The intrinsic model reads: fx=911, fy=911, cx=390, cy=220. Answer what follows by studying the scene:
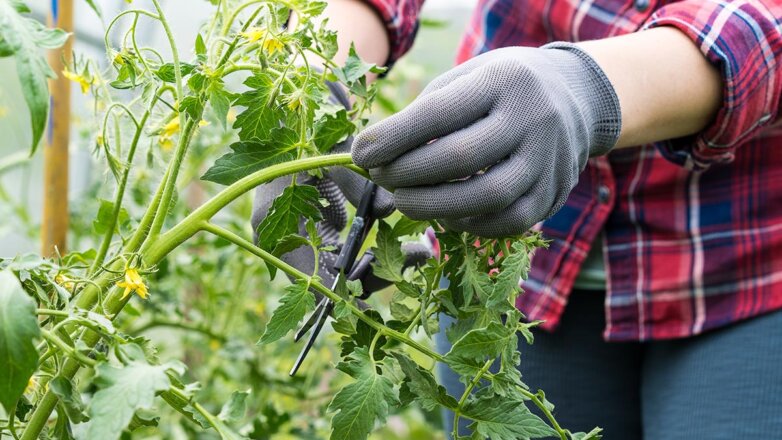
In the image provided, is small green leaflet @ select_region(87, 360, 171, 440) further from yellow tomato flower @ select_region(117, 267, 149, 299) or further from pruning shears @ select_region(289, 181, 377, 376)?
pruning shears @ select_region(289, 181, 377, 376)

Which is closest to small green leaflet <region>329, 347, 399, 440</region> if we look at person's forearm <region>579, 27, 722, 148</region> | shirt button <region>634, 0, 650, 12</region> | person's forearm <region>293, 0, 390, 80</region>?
person's forearm <region>579, 27, 722, 148</region>

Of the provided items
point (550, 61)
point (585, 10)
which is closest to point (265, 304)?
point (585, 10)

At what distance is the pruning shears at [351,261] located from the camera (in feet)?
2.41

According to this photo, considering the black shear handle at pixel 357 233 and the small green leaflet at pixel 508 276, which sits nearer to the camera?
the small green leaflet at pixel 508 276

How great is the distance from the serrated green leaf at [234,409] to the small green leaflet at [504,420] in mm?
168

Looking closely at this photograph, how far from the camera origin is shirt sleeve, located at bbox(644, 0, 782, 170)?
0.84 meters

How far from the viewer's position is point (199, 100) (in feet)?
2.09

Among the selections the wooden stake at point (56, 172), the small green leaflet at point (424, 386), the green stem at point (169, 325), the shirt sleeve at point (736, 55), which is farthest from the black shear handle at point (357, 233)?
the green stem at point (169, 325)

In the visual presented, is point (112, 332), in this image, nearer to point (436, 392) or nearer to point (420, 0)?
point (436, 392)

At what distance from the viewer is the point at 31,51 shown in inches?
18.7

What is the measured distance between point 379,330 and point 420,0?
581 mm

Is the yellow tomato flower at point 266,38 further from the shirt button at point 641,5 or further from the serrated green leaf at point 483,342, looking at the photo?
the shirt button at point 641,5

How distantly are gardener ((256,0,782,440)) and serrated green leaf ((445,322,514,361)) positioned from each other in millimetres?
95

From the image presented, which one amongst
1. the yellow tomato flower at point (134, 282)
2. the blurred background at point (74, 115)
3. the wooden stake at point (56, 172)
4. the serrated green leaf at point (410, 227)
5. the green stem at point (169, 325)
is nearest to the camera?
the yellow tomato flower at point (134, 282)
